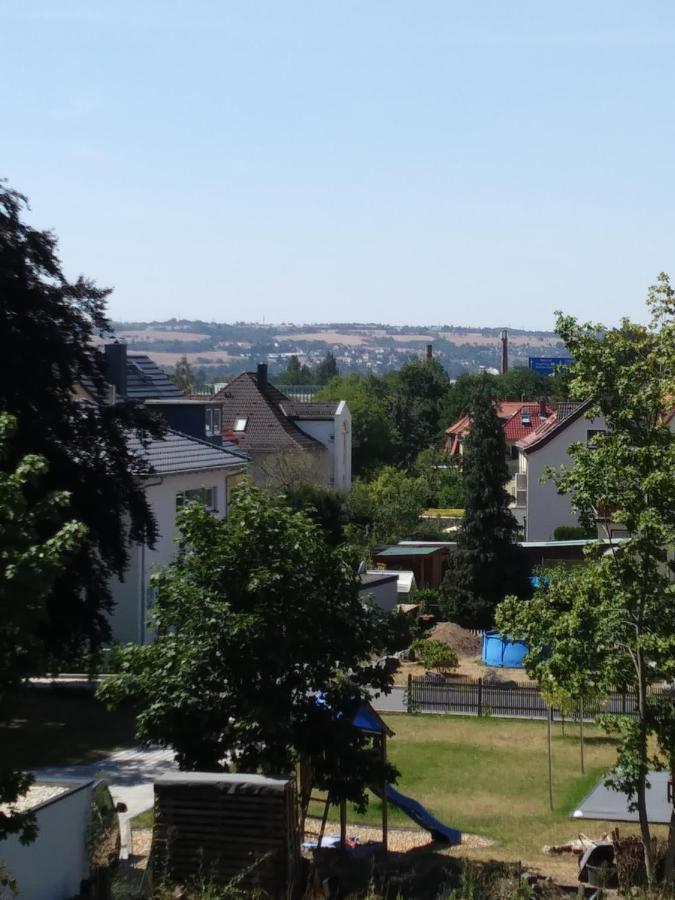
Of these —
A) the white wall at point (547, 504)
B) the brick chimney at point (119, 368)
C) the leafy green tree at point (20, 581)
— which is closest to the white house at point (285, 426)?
the white wall at point (547, 504)

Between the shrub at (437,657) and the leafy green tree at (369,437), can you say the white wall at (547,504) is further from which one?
the leafy green tree at (369,437)

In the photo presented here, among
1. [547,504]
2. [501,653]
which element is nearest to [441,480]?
[547,504]

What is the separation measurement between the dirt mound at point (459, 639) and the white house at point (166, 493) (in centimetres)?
856

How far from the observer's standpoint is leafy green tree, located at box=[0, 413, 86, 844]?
838 cm

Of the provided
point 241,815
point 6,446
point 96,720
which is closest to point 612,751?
point 96,720

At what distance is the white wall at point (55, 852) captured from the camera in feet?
40.2

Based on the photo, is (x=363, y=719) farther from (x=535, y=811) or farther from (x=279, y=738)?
(x=535, y=811)

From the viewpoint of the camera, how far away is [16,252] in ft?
60.8

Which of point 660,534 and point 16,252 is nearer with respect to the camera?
point 660,534

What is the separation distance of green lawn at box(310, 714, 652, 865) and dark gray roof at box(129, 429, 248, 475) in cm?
894

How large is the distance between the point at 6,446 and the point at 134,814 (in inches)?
407

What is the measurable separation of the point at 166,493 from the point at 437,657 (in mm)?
9599

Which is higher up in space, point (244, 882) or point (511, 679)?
point (244, 882)

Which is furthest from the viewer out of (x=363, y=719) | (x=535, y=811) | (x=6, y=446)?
(x=535, y=811)
